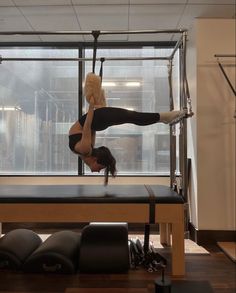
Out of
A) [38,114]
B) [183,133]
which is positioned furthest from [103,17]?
[183,133]

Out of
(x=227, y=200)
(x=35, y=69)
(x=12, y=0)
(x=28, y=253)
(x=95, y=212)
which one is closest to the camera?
(x=95, y=212)

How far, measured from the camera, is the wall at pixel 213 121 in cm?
329

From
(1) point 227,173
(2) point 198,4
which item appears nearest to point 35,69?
(2) point 198,4

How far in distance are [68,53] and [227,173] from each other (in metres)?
2.50

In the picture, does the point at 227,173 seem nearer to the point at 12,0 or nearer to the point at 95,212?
the point at 95,212

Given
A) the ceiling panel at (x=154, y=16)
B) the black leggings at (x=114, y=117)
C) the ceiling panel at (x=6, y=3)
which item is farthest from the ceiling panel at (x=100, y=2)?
the black leggings at (x=114, y=117)

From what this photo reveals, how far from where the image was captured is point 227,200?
328 cm

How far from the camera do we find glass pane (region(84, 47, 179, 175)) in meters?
4.12

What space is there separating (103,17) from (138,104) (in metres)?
1.22

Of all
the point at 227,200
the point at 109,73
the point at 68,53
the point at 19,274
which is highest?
the point at 68,53

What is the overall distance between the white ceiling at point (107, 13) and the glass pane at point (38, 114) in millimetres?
620

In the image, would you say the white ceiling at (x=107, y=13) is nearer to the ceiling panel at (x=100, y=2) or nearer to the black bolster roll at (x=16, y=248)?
the ceiling panel at (x=100, y=2)

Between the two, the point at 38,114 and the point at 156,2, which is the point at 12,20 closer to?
the point at 38,114

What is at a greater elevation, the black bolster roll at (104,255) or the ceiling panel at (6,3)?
the ceiling panel at (6,3)
